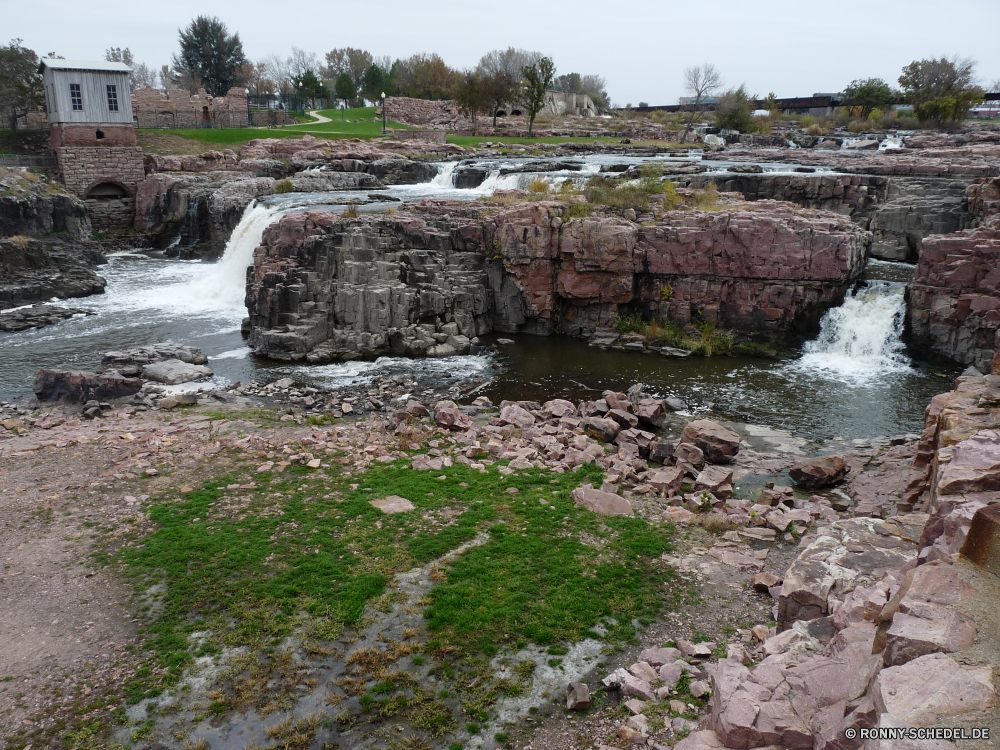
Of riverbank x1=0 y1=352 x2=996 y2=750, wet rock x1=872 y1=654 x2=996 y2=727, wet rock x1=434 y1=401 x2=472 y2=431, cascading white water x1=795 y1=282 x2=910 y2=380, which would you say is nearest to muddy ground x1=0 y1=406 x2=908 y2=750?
riverbank x1=0 y1=352 x2=996 y2=750

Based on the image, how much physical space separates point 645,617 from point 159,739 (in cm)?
582

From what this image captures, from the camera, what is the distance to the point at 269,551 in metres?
10.0

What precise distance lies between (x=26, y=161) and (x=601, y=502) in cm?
4262

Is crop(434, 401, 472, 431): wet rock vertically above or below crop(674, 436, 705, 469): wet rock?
above

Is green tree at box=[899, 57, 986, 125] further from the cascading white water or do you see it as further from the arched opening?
the arched opening

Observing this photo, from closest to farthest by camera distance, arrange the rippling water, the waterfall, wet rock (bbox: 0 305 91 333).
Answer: the rippling water < wet rock (bbox: 0 305 91 333) < the waterfall

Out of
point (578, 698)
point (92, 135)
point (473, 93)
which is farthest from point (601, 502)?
point (473, 93)

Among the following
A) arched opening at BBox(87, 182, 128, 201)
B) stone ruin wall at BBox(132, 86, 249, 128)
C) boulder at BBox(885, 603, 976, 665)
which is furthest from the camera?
stone ruin wall at BBox(132, 86, 249, 128)

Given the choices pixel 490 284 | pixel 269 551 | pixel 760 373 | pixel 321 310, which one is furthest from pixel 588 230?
pixel 269 551

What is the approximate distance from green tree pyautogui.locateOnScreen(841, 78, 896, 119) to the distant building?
A: 5991 cm

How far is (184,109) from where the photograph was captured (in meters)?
52.2

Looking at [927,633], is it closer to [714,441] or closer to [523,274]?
[714,441]

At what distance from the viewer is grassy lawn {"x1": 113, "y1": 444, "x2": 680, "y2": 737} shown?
7.68 m

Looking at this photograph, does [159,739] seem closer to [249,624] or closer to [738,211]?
[249,624]
